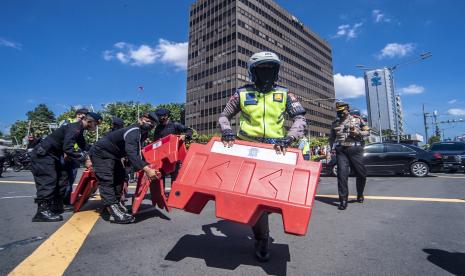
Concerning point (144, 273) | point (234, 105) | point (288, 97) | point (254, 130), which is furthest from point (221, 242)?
point (288, 97)

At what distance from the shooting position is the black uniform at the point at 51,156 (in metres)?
4.13

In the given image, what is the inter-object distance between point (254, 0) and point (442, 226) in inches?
2920

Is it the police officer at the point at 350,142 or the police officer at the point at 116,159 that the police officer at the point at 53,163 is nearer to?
the police officer at the point at 116,159

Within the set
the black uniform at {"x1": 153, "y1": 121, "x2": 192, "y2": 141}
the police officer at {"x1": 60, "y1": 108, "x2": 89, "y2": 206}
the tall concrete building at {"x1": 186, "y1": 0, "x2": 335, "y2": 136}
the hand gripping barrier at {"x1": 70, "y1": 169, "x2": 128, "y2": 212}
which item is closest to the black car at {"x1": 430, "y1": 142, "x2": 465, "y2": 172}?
the black uniform at {"x1": 153, "y1": 121, "x2": 192, "y2": 141}

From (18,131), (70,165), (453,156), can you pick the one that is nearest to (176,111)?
(18,131)

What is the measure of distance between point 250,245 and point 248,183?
3.44 feet

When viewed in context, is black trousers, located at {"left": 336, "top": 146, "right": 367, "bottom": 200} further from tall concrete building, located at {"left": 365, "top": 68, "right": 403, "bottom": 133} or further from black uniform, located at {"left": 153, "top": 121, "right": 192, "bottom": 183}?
tall concrete building, located at {"left": 365, "top": 68, "right": 403, "bottom": 133}

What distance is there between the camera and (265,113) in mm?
2773

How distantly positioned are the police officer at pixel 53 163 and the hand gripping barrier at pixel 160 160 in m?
0.83

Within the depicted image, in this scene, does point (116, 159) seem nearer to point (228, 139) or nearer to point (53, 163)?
point (53, 163)

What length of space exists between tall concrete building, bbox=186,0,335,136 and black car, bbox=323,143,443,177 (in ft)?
149

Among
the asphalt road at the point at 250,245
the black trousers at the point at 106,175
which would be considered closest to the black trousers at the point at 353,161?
the asphalt road at the point at 250,245

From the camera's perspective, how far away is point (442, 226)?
11.7 feet

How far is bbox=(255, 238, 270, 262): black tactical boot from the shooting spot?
244 centimetres
